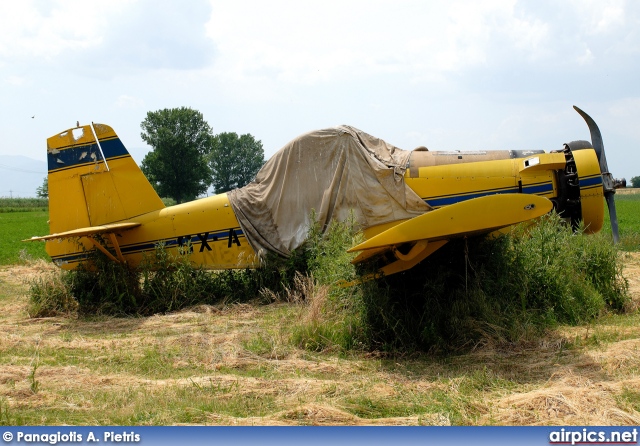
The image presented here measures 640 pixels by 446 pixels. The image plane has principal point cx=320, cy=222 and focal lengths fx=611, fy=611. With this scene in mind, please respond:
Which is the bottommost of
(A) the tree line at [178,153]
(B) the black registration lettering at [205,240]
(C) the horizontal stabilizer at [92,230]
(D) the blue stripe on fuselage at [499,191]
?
(B) the black registration lettering at [205,240]

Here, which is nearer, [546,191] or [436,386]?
[436,386]

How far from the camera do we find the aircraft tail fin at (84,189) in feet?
32.4

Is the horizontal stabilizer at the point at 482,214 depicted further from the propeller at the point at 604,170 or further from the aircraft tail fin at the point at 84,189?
the aircraft tail fin at the point at 84,189

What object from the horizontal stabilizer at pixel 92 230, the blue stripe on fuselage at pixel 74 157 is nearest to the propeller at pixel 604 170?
the horizontal stabilizer at pixel 92 230

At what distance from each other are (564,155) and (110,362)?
6627mm

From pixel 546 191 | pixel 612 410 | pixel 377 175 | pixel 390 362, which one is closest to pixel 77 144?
pixel 377 175

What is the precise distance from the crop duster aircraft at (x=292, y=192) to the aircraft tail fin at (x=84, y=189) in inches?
0.6

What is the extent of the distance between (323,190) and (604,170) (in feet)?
13.8

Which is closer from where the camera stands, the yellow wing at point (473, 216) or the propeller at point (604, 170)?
the yellow wing at point (473, 216)

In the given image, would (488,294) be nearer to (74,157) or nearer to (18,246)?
(74,157)

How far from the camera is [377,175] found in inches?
353

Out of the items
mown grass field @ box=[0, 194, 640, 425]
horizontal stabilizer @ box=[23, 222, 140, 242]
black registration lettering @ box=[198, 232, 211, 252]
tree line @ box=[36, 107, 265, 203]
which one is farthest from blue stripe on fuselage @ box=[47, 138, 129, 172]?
tree line @ box=[36, 107, 265, 203]

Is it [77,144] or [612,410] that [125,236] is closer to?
[77,144]

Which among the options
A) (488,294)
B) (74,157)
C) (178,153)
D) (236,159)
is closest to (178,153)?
(178,153)
